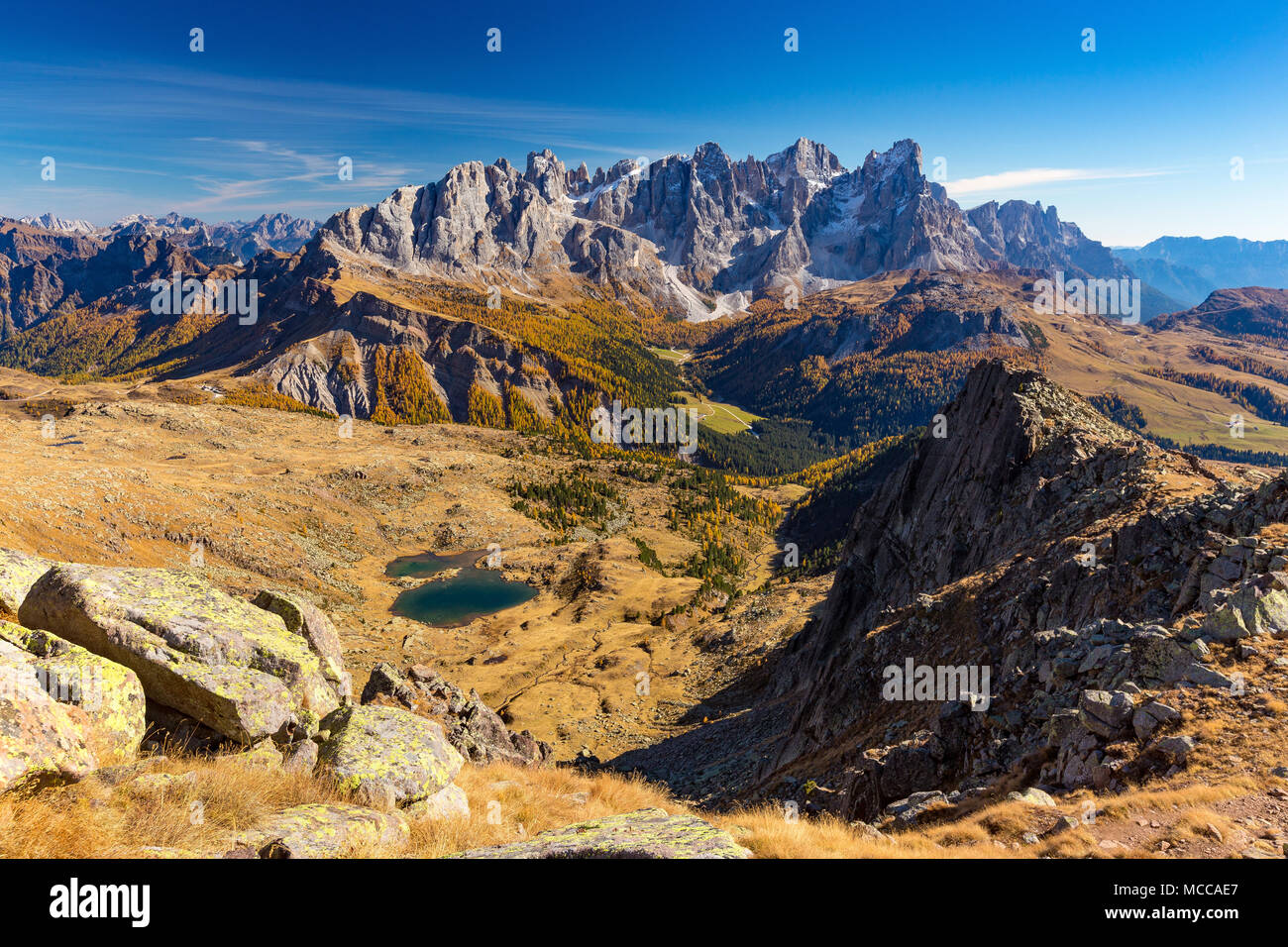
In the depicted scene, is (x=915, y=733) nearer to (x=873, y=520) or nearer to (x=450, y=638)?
(x=873, y=520)

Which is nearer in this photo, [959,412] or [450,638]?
[959,412]

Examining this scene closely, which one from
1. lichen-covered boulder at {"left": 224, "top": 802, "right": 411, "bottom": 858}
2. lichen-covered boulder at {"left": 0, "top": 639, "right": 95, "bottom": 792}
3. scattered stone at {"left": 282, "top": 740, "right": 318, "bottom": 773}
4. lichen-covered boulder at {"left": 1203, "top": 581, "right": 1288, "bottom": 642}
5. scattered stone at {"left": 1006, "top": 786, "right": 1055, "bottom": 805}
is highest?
lichen-covered boulder at {"left": 0, "top": 639, "right": 95, "bottom": 792}

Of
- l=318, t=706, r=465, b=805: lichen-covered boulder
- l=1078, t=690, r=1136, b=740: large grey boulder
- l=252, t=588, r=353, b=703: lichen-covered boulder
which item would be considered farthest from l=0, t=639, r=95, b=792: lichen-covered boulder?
l=1078, t=690, r=1136, b=740: large grey boulder

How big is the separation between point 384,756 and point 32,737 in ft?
24.2

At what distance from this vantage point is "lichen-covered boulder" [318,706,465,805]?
14.1m

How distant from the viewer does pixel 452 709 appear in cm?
3603

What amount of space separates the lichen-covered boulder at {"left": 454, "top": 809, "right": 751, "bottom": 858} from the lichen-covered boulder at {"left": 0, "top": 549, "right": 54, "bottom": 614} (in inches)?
536

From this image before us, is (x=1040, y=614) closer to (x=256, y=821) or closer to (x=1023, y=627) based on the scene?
(x=1023, y=627)

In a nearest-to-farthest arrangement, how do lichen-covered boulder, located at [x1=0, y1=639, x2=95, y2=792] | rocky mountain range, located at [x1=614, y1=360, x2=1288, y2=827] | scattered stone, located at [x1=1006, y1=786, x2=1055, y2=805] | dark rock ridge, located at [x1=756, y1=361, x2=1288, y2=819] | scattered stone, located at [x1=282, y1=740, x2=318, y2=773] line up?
lichen-covered boulder, located at [x1=0, y1=639, x2=95, y2=792] → scattered stone, located at [x1=282, y1=740, x2=318, y2=773] → scattered stone, located at [x1=1006, y1=786, x2=1055, y2=805] → rocky mountain range, located at [x1=614, y1=360, x2=1288, y2=827] → dark rock ridge, located at [x1=756, y1=361, x2=1288, y2=819]

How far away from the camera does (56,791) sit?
9.20 m

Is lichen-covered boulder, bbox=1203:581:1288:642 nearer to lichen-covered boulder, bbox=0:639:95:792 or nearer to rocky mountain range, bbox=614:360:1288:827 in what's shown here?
rocky mountain range, bbox=614:360:1288:827

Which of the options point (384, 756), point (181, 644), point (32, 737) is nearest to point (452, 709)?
point (384, 756)
